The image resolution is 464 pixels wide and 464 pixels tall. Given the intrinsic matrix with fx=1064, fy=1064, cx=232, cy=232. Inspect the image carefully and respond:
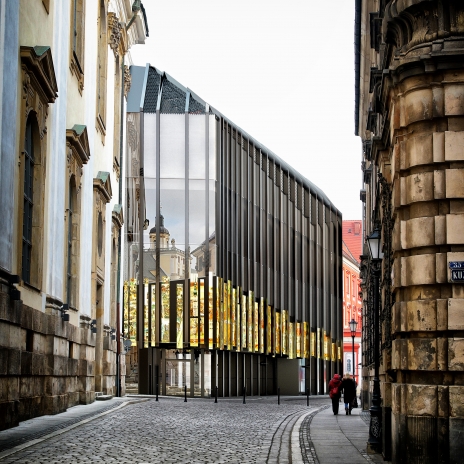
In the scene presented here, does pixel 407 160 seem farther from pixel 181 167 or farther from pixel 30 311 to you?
pixel 181 167

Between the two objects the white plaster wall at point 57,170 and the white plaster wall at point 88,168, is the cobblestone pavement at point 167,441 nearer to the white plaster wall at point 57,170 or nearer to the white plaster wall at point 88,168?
the white plaster wall at point 57,170

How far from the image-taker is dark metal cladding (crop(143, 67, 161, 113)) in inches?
2037

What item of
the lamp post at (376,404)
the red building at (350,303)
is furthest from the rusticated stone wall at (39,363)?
the red building at (350,303)

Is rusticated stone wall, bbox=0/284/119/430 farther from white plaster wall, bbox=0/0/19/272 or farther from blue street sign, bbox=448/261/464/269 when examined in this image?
blue street sign, bbox=448/261/464/269

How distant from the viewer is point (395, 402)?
47.3ft

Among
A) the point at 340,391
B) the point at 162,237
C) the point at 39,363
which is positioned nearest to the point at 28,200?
A: the point at 39,363

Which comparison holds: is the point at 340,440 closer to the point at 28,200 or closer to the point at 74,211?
the point at 28,200

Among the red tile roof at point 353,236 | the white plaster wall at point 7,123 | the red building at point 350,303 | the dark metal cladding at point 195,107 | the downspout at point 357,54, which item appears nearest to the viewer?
the white plaster wall at point 7,123

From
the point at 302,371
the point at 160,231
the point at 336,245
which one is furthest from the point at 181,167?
the point at 336,245

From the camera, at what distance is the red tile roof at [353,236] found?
124 metres

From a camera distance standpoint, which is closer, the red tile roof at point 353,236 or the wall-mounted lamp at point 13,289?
the wall-mounted lamp at point 13,289

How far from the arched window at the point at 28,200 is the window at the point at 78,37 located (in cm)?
714

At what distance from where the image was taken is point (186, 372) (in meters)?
50.5

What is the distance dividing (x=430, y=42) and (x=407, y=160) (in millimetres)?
1588
